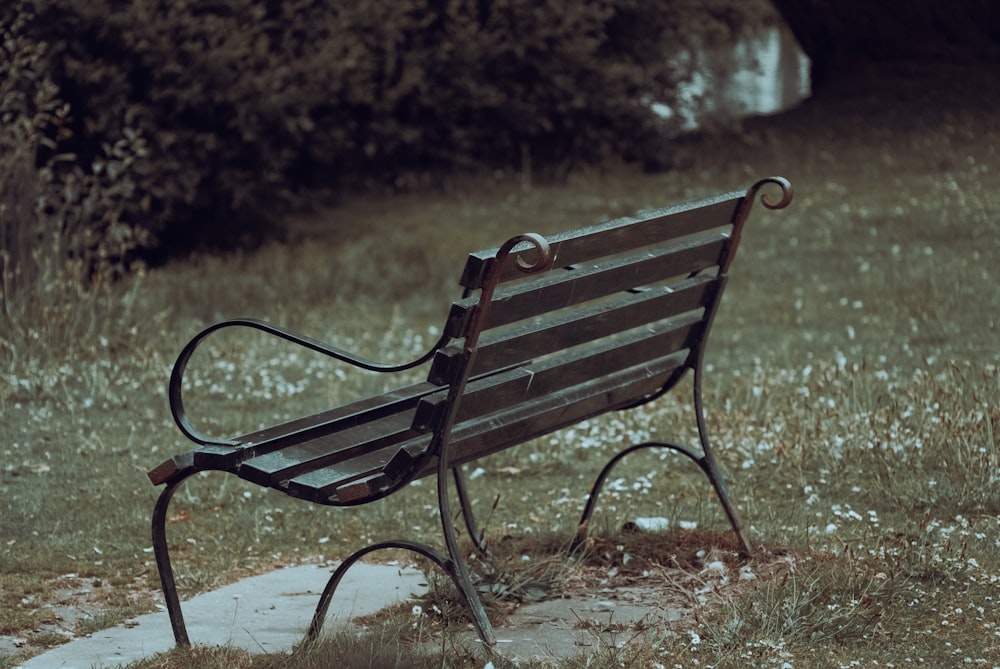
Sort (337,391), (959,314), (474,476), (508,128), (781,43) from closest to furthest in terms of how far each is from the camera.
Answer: (474,476) → (337,391) → (959,314) → (508,128) → (781,43)

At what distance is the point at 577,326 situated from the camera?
12.3 ft

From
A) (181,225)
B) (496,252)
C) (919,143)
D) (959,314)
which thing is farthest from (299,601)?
(919,143)

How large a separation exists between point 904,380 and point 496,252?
421cm

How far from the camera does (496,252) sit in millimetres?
3271

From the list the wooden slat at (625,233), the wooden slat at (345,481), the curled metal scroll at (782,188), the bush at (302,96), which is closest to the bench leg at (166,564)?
the wooden slat at (345,481)

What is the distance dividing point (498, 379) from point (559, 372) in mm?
227

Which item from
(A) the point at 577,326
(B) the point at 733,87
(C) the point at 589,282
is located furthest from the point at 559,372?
(B) the point at 733,87

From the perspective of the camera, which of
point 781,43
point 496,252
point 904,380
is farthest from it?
point 781,43

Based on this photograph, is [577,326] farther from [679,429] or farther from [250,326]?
[679,429]

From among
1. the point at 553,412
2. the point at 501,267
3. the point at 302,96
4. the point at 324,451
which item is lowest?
the point at 302,96

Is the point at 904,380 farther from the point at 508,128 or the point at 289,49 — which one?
the point at 508,128

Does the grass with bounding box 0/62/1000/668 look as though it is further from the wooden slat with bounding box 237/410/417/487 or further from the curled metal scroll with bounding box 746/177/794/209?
the curled metal scroll with bounding box 746/177/794/209

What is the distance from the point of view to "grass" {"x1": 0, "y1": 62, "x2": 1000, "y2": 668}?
3865 mm

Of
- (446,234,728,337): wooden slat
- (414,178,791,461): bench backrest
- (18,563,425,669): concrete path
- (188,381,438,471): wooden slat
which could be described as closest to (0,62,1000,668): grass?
(18,563,425,669): concrete path
